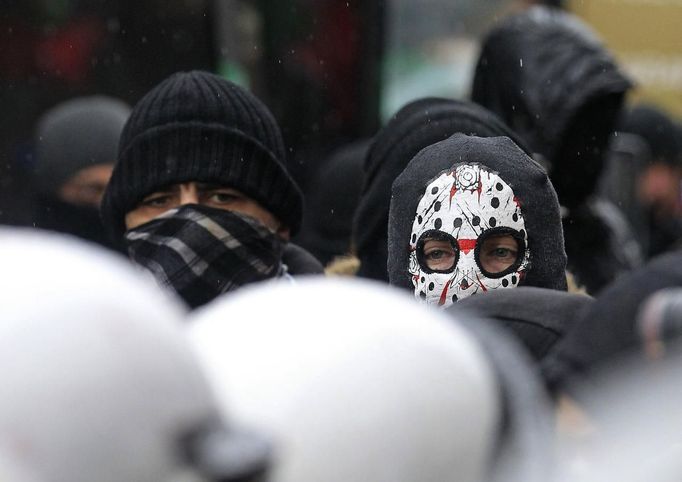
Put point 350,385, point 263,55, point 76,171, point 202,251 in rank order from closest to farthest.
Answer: point 350,385 < point 202,251 < point 76,171 < point 263,55

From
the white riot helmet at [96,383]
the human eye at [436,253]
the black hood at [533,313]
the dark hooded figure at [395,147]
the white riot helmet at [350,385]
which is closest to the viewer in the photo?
the white riot helmet at [96,383]

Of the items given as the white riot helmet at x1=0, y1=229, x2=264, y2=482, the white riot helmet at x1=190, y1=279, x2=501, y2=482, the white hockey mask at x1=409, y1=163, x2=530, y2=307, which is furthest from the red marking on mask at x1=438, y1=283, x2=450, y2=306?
the white riot helmet at x1=0, y1=229, x2=264, y2=482

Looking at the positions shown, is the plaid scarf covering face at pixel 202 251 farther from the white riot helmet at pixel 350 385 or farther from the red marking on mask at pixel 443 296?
the white riot helmet at pixel 350 385

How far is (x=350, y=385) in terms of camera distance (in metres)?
1.61

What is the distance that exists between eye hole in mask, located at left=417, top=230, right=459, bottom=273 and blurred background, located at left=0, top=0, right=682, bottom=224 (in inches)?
155

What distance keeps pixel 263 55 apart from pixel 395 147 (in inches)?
159

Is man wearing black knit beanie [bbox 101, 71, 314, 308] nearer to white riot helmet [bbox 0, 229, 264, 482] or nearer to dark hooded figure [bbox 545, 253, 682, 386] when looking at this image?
dark hooded figure [bbox 545, 253, 682, 386]

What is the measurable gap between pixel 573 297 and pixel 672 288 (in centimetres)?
61

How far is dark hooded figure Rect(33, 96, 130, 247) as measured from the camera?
20.6ft

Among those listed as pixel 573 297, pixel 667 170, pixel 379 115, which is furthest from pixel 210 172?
pixel 667 170

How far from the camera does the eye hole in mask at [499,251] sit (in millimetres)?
3506

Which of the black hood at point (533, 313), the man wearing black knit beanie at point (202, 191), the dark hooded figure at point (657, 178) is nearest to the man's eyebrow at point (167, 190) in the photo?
the man wearing black knit beanie at point (202, 191)

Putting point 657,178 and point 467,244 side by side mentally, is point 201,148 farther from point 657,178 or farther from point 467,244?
point 657,178

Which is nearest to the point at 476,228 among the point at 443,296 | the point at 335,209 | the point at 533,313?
the point at 443,296
